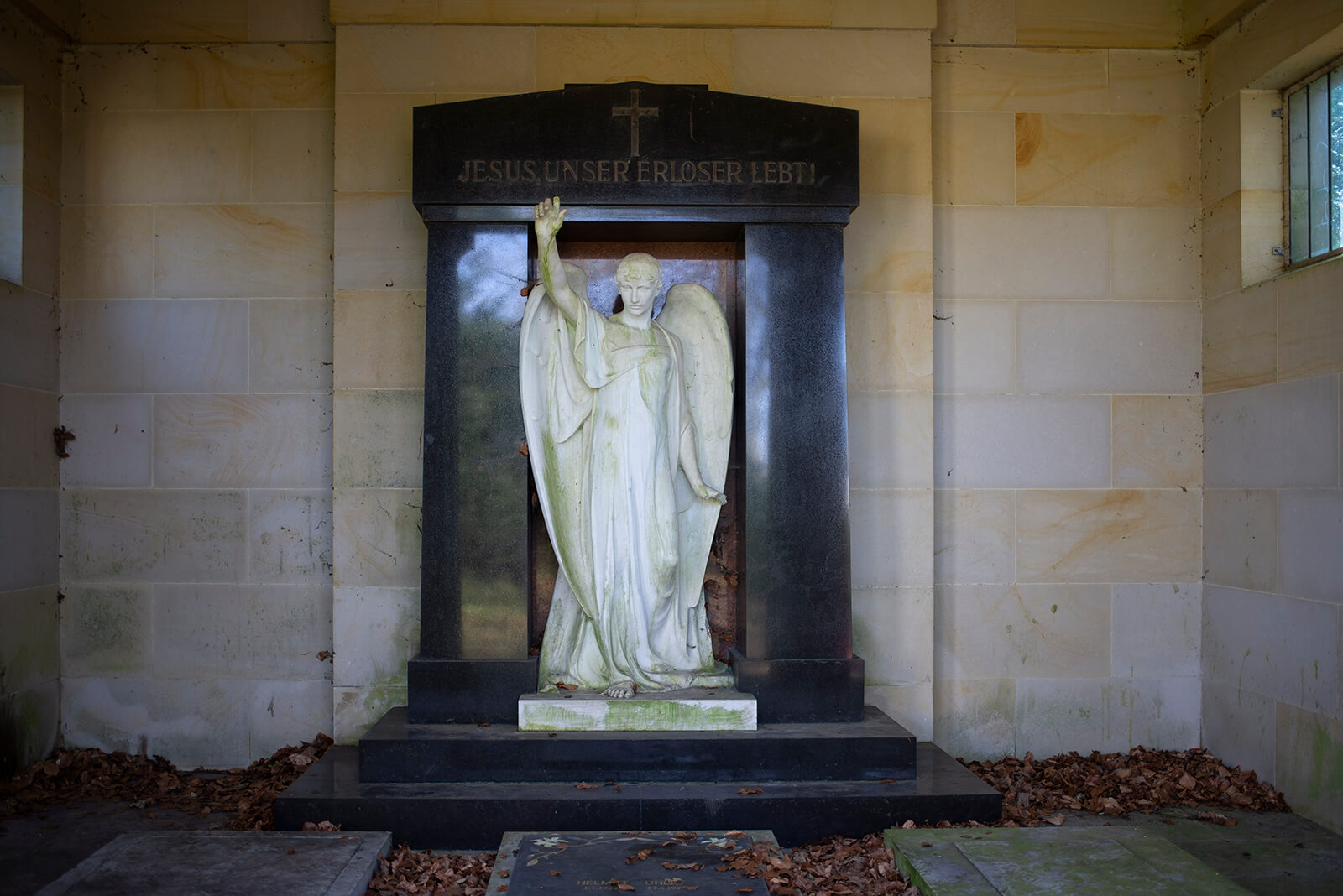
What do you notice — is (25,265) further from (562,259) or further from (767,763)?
(767,763)

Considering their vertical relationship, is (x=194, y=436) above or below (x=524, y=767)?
above

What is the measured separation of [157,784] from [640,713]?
2.93 meters

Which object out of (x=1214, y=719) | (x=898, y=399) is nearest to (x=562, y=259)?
(x=898, y=399)

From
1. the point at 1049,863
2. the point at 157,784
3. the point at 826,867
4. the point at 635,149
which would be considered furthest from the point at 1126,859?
the point at 157,784

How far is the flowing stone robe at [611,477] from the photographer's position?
5.34 metres

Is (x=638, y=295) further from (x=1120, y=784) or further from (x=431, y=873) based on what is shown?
(x=1120, y=784)

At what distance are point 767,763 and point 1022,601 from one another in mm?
2253

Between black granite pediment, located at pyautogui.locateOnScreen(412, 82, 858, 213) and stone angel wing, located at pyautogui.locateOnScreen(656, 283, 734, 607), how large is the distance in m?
0.66

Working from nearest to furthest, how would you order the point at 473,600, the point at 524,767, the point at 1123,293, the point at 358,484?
1. the point at 524,767
2. the point at 473,600
3. the point at 358,484
4. the point at 1123,293

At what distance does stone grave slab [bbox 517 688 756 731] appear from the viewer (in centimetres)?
506

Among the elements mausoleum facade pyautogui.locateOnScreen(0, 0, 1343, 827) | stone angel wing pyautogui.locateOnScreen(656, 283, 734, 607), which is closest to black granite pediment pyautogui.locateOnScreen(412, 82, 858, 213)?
mausoleum facade pyautogui.locateOnScreen(0, 0, 1343, 827)

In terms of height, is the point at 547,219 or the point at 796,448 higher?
the point at 547,219

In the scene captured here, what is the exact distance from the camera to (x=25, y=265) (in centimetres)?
593

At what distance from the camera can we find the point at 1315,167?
232 inches
